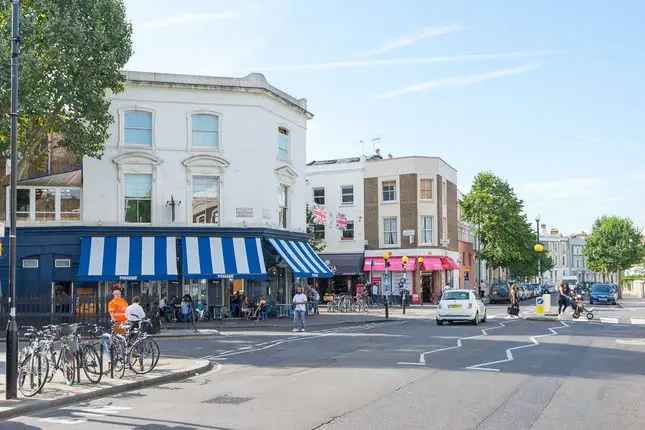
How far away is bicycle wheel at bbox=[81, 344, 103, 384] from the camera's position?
1398 centimetres

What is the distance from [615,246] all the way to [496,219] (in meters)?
32.6

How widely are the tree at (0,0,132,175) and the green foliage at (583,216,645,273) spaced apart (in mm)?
79360

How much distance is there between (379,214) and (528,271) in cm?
3017

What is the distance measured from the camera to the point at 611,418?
33.0 feet

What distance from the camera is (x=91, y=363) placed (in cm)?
1420

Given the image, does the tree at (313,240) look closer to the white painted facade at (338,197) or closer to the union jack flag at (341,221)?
the white painted facade at (338,197)

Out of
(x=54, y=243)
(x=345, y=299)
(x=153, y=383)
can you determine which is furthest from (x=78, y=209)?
(x=153, y=383)

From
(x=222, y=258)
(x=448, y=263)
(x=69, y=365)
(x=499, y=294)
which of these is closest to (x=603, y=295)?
(x=499, y=294)

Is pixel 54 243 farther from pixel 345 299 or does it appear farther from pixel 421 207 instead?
pixel 421 207

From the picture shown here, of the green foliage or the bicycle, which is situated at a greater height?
the green foliage

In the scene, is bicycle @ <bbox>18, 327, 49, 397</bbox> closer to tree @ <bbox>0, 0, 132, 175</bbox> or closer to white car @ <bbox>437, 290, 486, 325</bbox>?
tree @ <bbox>0, 0, 132, 175</bbox>

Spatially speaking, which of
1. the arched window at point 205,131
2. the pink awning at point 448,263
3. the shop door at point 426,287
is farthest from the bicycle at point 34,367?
the shop door at point 426,287

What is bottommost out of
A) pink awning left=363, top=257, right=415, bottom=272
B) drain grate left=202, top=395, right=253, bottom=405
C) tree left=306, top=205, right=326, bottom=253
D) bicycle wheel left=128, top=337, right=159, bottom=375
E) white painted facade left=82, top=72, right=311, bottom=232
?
drain grate left=202, top=395, right=253, bottom=405

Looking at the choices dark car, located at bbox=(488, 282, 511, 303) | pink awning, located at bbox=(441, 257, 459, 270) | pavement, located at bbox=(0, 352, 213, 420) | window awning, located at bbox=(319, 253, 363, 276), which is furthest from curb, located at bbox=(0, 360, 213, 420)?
dark car, located at bbox=(488, 282, 511, 303)
